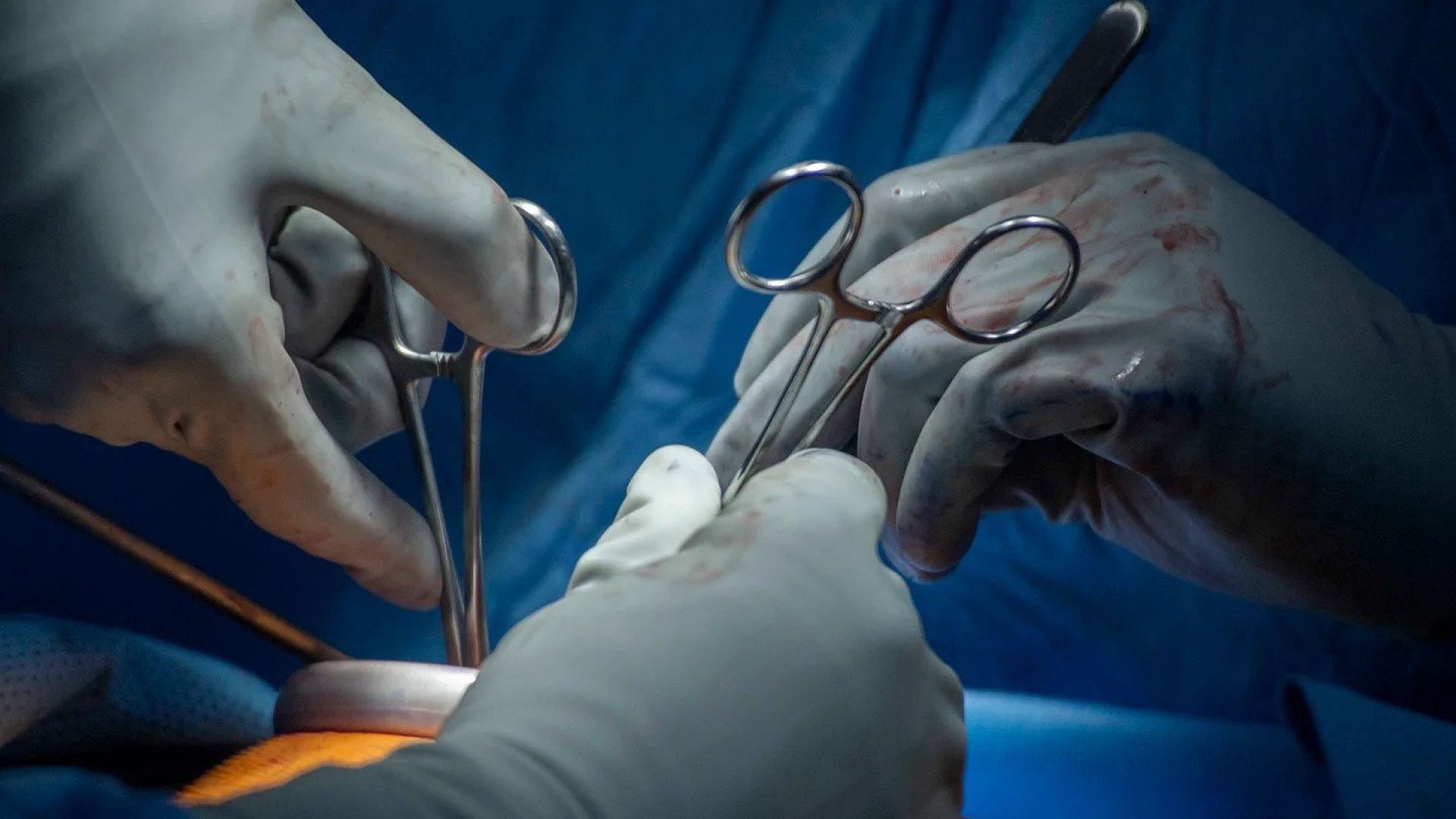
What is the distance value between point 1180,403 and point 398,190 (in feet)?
1.62

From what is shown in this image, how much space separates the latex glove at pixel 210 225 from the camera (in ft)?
2.02

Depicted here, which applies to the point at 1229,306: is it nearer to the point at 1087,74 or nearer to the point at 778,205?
the point at 1087,74

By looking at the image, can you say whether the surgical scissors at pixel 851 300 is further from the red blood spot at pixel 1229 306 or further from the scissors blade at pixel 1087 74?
the scissors blade at pixel 1087 74

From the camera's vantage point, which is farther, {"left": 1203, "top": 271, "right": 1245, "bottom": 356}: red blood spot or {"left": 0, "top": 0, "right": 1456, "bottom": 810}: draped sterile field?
{"left": 0, "top": 0, "right": 1456, "bottom": 810}: draped sterile field

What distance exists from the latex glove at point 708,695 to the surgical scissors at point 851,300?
3.8 inches

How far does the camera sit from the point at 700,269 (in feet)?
3.61

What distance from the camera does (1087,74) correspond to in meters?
0.97

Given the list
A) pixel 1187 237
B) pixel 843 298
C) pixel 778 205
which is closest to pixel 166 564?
pixel 843 298

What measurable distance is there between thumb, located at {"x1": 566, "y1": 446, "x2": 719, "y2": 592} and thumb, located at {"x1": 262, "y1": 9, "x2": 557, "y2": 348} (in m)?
0.16

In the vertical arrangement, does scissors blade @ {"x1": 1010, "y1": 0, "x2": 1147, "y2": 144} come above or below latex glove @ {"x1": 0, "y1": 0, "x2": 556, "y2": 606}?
above

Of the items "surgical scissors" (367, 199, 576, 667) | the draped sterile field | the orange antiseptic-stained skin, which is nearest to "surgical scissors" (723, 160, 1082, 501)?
"surgical scissors" (367, 199, 576, 667)

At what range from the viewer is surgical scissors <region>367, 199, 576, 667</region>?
2.48 ft

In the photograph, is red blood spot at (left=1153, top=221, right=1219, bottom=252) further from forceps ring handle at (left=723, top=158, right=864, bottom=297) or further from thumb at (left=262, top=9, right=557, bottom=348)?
thumb at (left=262, top=9, right=557, bottom=348)

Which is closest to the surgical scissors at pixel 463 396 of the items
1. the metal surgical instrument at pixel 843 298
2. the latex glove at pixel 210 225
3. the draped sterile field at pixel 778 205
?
the latex glove at pixel 210 225
